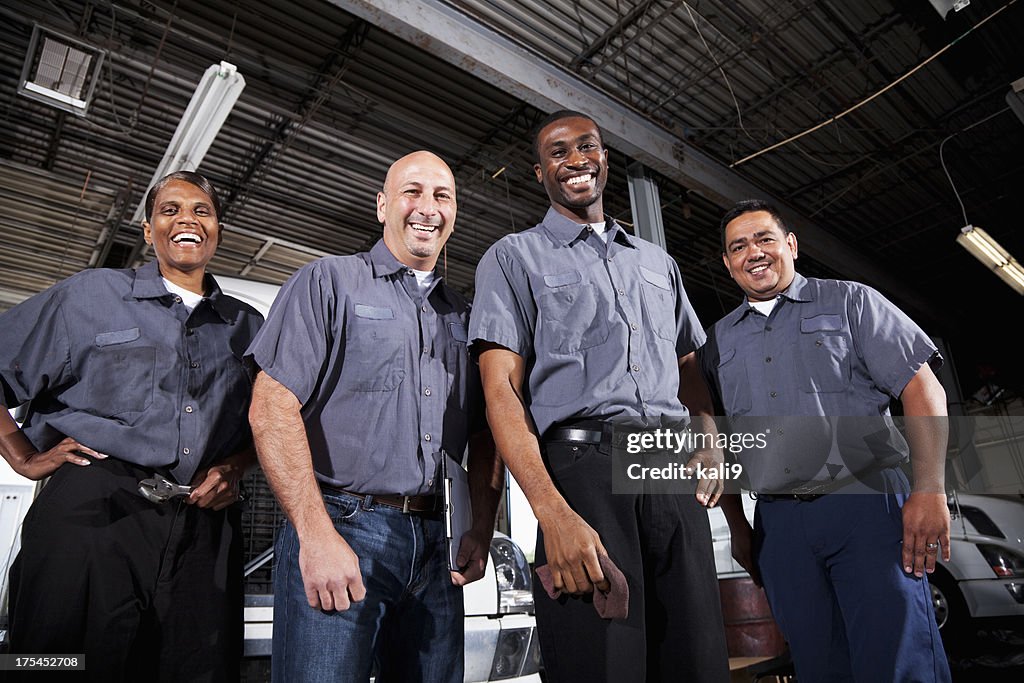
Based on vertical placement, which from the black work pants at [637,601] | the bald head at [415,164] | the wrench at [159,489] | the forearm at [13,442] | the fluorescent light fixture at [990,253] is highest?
the fluorescent light fixture at [990,253]

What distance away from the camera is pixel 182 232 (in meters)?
2.06

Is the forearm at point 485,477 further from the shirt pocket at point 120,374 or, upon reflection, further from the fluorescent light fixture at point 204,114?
the fluorescent light fixture at point 204,114

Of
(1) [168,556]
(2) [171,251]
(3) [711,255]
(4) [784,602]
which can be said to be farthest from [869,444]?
(3) [711,255]

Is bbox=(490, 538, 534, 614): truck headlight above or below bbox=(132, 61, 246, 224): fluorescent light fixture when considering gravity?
below

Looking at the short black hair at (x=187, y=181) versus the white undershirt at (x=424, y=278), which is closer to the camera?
the white undershirt at (x=424, y=278)

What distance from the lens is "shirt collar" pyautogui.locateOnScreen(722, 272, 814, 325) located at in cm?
219

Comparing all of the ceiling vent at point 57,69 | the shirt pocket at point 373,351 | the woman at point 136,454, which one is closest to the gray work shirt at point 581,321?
the shirt pocket at point 373,351

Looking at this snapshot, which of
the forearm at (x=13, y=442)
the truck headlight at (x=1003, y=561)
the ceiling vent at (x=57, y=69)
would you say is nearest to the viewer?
the forearm at (x=13, y=442)

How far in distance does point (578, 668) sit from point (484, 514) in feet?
1.63

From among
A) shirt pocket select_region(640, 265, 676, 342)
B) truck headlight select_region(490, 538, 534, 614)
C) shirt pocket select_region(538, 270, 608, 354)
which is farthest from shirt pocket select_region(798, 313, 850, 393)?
truck headlight select_region(490, 538, 534, 614)

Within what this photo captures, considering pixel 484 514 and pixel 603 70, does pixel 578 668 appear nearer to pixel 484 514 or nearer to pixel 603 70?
pixel 484 514

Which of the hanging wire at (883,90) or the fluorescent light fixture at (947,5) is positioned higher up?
the hanging wire at (883,90)

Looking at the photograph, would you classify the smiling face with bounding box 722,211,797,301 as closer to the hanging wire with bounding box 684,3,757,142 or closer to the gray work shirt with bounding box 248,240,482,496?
the gray work shirt with bounding box 248,240,482,496

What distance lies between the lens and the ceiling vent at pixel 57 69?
17.3 feet
